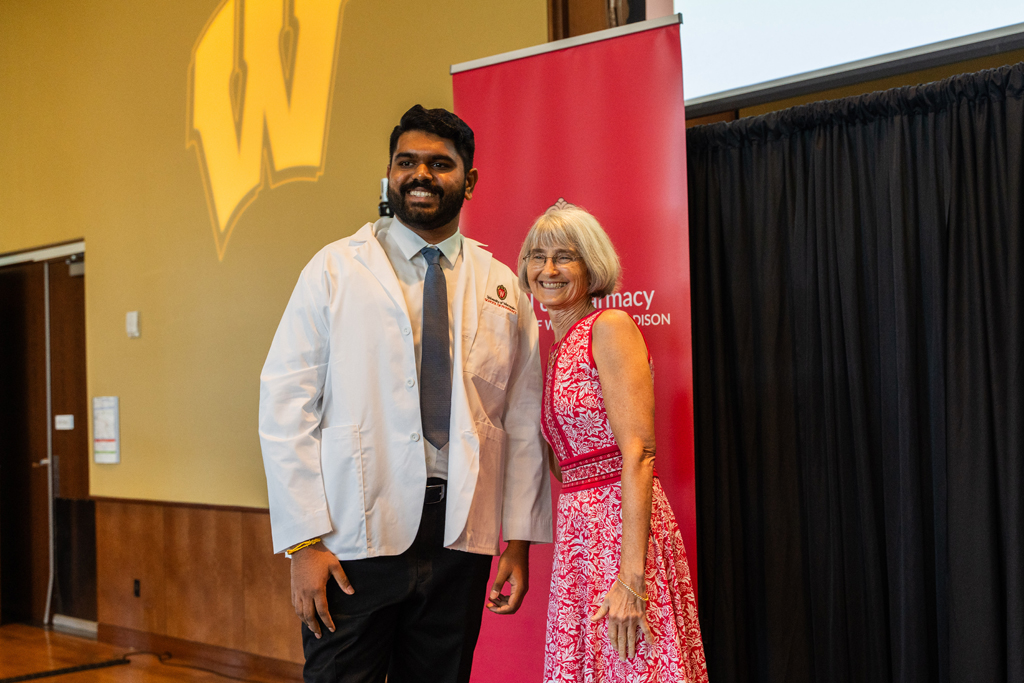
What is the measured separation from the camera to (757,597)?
2693 mm

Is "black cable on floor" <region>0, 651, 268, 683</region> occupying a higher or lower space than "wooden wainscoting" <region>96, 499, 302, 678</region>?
lower

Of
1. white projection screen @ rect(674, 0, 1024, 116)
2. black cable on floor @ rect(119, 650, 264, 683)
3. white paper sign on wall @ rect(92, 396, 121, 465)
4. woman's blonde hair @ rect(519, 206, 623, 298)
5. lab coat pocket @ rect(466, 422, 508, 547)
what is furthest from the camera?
white paper sign on wall @ rect(92, 396, 121, 465)

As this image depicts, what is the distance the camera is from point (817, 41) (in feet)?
9.00

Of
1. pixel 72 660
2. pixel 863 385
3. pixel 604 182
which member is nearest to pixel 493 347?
pixel 604 182

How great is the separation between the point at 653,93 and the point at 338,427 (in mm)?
1655

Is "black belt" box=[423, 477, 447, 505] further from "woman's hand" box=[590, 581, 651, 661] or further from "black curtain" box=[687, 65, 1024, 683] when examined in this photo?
"black curtain" box=[687, 65, 1024, 683]

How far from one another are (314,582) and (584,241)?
3.27ft

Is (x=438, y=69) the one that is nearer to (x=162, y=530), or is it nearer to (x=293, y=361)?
(x=293, y=361)

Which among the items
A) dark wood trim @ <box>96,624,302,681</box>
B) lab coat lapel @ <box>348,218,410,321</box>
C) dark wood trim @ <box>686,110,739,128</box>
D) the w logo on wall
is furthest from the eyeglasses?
dark wood trim @ <box>96,624,302,681</box>

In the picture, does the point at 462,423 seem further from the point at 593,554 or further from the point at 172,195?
the point at 172,195

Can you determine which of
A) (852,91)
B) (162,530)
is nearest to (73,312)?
(162,530)

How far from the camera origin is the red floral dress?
172 centimetres

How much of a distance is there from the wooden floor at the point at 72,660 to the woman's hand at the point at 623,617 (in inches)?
112

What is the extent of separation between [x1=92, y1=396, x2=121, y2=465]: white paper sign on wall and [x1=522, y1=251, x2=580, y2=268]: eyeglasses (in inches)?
151
